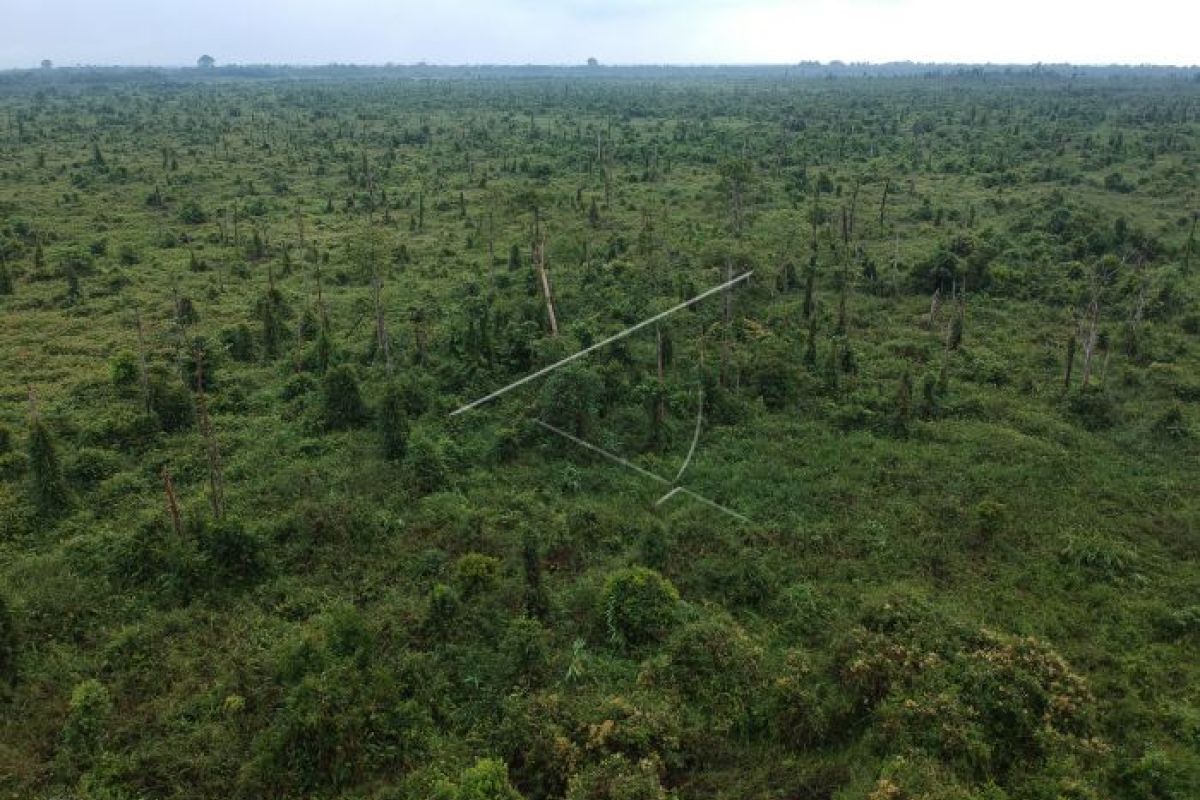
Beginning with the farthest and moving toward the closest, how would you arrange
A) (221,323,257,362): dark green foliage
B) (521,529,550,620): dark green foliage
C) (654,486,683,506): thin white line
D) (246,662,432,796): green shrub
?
1. (221,323,257,362): dark green foliage
2. (654,486,683,506): thin white line
3. (521,529,550,620): dark green foliage
4. (246,662,432,796): green shrub

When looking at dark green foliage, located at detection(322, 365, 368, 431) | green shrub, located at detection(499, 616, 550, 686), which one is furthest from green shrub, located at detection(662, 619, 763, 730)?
dark green foliage, located at detection(322, 365, 368, 431)

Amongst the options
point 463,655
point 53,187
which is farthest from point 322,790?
point 53,187

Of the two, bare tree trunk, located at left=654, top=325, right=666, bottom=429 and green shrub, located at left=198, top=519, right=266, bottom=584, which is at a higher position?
bare tree trunk, located at left=654, top=325, right=666, bottom=429

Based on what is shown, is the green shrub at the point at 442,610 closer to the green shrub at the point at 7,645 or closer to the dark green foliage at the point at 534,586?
the dark green foliage at the point at 534,586

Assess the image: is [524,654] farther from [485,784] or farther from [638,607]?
[485,784]

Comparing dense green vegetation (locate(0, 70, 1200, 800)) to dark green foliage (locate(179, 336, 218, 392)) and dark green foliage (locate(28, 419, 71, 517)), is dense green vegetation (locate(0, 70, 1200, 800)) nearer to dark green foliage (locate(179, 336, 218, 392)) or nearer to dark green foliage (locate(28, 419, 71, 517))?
dark green foliage (locate(28, 419, 71, 517))

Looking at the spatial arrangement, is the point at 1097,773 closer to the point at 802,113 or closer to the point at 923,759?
the point at 923,759

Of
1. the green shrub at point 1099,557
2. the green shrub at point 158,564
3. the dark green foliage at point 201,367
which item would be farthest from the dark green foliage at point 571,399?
the green shrub at point 1099,557
